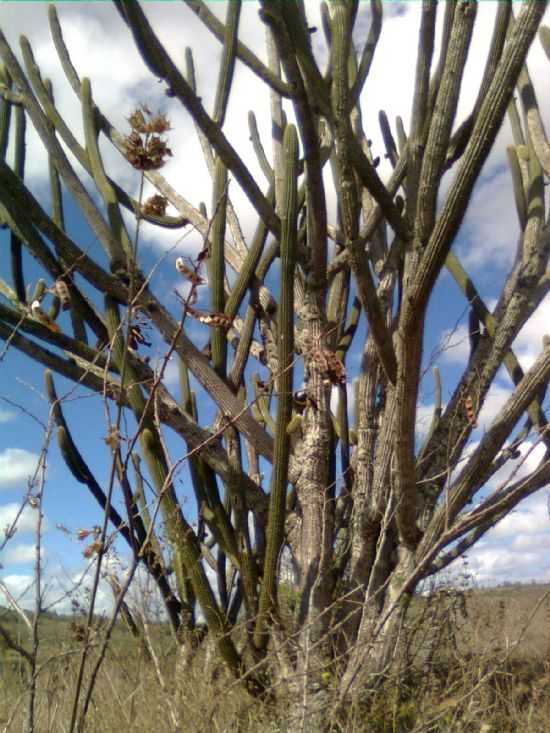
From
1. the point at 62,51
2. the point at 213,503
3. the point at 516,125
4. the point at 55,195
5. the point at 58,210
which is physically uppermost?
the point at 62,51

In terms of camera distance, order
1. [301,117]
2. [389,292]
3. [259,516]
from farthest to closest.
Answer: [389,292] < [259,516] < [301,117]

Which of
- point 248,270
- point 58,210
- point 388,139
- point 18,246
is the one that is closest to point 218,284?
point 248,270

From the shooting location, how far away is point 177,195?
5.11 metres

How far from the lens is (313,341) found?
13.0ft

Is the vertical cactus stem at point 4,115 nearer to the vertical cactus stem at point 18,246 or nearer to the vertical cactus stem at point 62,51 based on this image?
the vertical cactus stem at point 18,246

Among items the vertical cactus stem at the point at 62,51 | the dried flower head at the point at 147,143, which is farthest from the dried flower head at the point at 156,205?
the vertical cactus stem at the point at 62,51

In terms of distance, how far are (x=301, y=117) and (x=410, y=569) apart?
7.56ft

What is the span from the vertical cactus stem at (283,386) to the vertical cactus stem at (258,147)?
1.24 metres

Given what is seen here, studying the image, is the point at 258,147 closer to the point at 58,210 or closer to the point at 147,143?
the point at 58,210

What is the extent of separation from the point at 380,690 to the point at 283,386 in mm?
1555

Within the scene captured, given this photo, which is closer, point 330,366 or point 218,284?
point 330,366

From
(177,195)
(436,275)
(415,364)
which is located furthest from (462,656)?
→ (177,195)

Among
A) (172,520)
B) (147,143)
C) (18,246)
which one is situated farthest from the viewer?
(18,246)

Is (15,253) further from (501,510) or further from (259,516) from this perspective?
(501,510)
